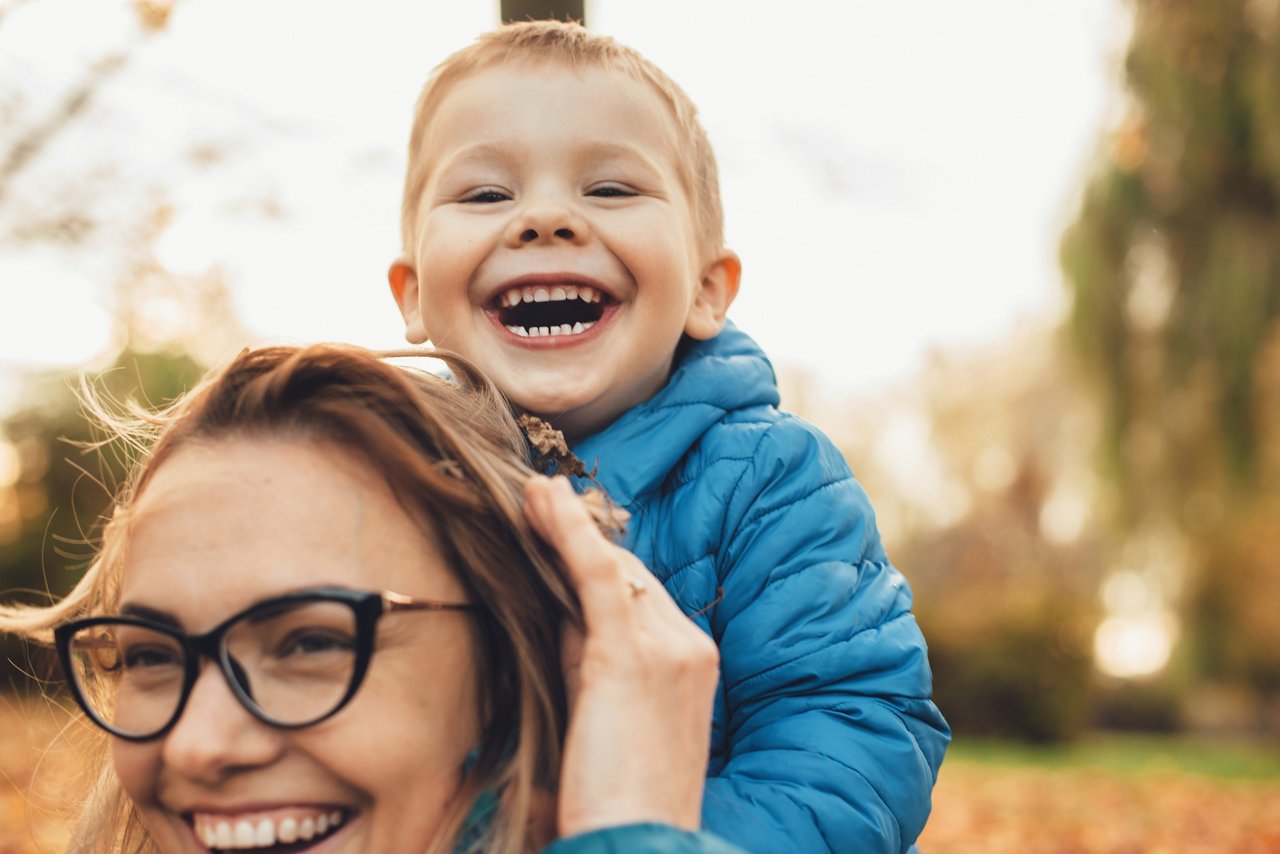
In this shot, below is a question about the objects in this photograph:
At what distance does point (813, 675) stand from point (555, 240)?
816 millimetres

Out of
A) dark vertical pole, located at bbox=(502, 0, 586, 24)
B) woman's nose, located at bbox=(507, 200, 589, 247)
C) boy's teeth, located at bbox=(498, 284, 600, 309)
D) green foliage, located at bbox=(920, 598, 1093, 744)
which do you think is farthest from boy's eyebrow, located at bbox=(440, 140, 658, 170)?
green foliage, located at bbox=(920, 598, 1093, 744)

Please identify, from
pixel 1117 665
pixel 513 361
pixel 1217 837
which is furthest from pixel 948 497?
pixel 513 361

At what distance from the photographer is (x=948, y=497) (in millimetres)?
24188

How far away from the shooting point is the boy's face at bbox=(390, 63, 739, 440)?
1.96 meters

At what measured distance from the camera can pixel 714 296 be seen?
91.9 inches

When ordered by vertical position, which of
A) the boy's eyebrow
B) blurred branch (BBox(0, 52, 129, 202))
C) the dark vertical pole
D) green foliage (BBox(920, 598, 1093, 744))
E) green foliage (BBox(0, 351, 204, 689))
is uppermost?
the dark vertical pole

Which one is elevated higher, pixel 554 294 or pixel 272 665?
pixel 554 294

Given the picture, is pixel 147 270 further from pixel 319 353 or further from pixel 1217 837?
pixel 1217 837

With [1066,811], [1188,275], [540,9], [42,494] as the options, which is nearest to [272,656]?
[540,9]

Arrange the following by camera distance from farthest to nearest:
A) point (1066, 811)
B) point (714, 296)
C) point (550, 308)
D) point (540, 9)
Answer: point (1066, 811), point (540, 9), point (714, 296), point (550, 308)

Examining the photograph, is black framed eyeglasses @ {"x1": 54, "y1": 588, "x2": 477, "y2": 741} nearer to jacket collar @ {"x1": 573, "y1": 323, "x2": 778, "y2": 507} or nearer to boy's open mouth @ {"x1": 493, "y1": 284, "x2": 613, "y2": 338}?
jacket collar @ {"x1": 573, "y1": 323, "x2": 778, "y2": 507}

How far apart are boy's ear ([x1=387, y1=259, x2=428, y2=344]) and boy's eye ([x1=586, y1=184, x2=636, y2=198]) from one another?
1.58ft

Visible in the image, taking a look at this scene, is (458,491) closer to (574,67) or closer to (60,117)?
(574,67)

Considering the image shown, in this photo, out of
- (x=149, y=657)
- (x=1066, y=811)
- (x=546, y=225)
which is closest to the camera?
(x=149, y=657)
